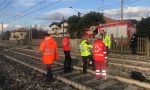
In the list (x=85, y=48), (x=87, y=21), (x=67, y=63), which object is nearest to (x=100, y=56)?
(x=85, y=48)

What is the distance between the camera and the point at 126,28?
41031 millimetres

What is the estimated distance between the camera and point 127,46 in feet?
113

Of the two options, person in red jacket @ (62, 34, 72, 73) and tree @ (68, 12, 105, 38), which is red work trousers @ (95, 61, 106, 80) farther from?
tree @ (68, 12, 105, 38)

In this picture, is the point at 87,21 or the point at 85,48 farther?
the point at 87,21

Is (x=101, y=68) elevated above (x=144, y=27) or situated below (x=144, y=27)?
below

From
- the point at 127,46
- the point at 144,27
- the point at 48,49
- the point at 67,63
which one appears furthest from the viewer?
the point at 144,27

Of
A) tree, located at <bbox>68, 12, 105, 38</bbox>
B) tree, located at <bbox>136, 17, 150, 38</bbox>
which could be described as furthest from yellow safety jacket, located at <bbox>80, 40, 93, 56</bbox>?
tree, located at <bbox>68, 12, 105, 38</bbox>

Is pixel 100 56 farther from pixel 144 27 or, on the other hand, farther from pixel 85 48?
pixel 144 27

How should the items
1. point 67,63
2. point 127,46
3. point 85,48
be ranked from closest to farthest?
point 85,48
point 67,63
point 127,46

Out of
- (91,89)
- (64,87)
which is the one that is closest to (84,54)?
(64,87)

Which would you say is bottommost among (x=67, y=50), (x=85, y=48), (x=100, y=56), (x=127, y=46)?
(x=127, y=46)

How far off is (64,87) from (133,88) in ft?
8.76

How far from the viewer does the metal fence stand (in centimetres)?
3120

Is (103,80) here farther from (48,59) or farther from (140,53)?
(140,53)
